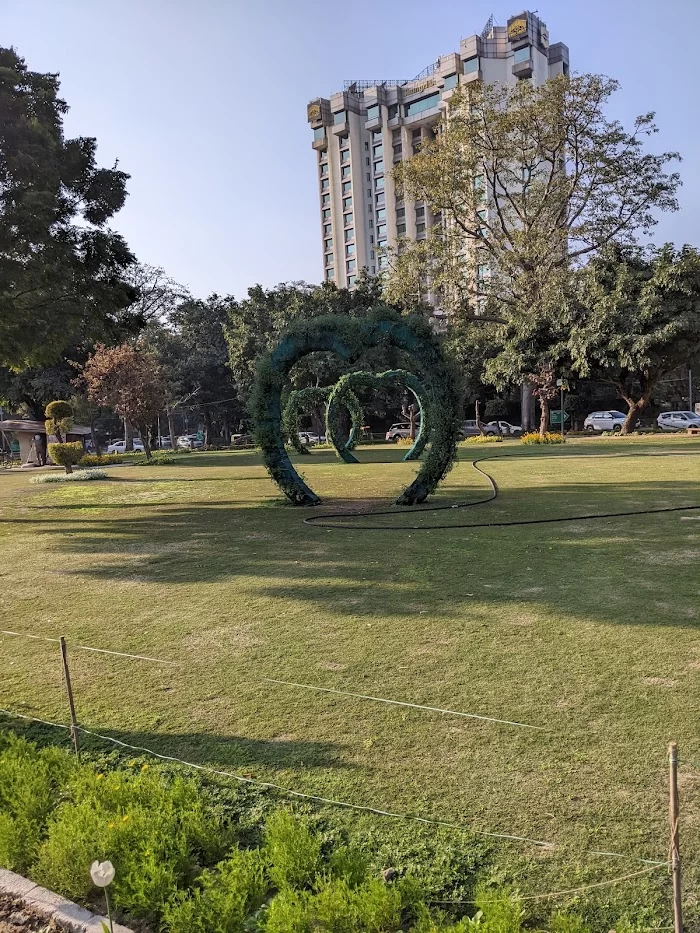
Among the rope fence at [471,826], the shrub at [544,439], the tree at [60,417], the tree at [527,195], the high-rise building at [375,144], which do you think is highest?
the high-rise building at [375,144]

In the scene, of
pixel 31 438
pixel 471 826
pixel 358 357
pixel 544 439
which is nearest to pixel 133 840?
pixel 471 826

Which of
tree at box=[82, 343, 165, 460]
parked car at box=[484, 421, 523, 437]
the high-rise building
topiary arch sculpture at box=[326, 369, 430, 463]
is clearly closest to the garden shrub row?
topiary arch sculpture at box=[326, 369, 430, 463]

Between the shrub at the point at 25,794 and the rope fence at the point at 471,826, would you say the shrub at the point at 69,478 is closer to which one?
the rope fence at the point at 471,826

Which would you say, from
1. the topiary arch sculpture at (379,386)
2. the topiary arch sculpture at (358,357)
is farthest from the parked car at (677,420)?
the topiary arch sculpture at (358,357)

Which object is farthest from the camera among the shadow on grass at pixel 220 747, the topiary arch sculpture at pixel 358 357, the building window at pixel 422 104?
the building window at pixel 422 104

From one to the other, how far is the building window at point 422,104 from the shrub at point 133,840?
77.9 meters

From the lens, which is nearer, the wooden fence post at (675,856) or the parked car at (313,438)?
the wooden fence post at (675,856)

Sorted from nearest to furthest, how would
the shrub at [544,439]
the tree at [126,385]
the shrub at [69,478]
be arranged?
the shrub at [69,478], the shrub at [544,439], the tree at [126,385]

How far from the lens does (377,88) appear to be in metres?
73.7

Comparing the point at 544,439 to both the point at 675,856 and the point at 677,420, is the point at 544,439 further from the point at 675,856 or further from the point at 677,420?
the point at 675,856

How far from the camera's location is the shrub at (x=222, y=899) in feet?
7.28

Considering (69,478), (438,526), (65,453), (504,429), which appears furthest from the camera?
(504,429)

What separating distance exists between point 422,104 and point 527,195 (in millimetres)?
45806

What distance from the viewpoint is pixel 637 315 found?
27.7 metres
